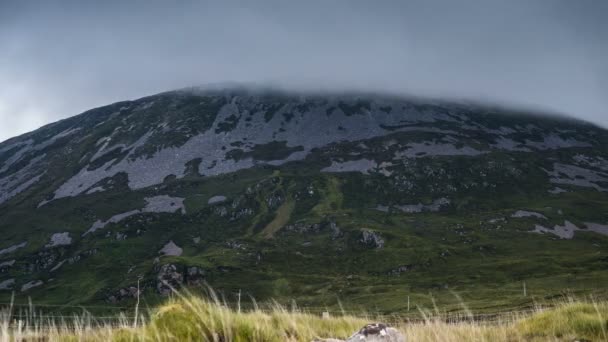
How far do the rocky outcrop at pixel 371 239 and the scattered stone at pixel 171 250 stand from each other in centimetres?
6832

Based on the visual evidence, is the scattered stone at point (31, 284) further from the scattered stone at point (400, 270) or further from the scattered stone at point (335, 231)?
the scattered stone at point (400, 270)

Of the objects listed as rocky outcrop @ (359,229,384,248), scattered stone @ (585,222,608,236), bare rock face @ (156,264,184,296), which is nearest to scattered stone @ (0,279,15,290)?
bare rock face @ (156,264,184,296)

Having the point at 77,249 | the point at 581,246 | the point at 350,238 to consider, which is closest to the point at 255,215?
the point at 350,238

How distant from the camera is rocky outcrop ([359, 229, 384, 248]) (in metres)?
161

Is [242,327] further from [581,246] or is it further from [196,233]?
[196,233]

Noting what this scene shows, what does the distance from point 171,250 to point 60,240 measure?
46.2m

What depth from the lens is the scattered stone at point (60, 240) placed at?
176750mm

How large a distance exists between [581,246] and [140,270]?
146252 mm

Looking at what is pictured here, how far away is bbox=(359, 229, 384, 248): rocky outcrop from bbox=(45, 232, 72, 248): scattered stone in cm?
11370

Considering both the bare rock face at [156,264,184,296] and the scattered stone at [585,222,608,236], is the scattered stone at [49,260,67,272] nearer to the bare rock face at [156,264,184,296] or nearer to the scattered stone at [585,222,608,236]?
the bare rock face at [156,264,184,296]

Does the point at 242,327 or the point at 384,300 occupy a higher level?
the point at 242,327

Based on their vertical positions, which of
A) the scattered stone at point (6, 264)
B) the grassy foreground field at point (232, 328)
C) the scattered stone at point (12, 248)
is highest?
the grassy foreground field at point (232, 328)

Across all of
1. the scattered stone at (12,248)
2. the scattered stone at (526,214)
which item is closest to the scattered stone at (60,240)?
the scattered stone at (12,248)

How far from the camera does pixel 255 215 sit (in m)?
197
